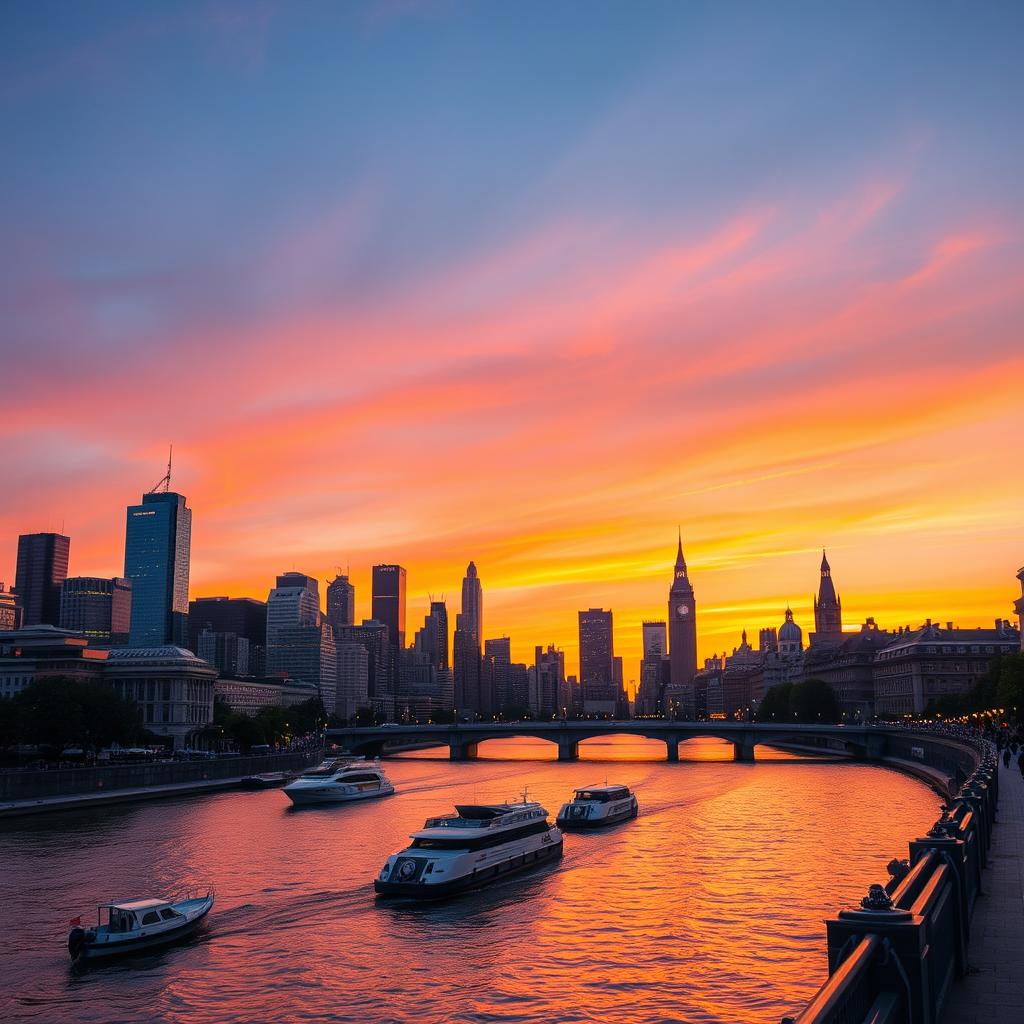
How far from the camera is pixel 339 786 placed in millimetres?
107312

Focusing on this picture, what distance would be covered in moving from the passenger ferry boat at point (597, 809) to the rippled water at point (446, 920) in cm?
162

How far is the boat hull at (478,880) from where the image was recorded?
52219mm

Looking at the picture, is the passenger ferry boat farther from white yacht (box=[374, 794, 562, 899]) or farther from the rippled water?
white yacht (box=[374, 794, 562, 899])

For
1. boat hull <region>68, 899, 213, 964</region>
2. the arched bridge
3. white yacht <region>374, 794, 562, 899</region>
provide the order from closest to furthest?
1. boat hull <region>68, 899, 213, 964</region>
2. white yacht <region>374, 794, 562, 899</region>
3. the arched bridge

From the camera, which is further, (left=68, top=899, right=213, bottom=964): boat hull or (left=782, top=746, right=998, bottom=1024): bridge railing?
(left=68, top=899, right=213, bottom=964): boat hull

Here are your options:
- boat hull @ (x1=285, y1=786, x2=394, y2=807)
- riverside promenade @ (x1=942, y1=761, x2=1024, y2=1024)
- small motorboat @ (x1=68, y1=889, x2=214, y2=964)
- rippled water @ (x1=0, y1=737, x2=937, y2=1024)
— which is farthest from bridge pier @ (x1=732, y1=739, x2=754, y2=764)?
riverside promenade @ (x1=942, y1=761, x2=1024, y2=1024)

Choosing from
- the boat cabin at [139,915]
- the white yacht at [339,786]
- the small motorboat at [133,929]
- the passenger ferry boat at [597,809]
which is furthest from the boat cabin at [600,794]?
the boat cabin at [139,915]

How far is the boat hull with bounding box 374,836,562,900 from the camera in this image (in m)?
52.2

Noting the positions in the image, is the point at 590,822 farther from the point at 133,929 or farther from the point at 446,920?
the point at 133,929

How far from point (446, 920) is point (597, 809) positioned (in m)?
35.3

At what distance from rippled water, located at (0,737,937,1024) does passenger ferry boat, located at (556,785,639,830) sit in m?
1.62

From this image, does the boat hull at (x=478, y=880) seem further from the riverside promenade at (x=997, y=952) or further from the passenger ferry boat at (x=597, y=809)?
the riverside promenade at (x=997, y=952)

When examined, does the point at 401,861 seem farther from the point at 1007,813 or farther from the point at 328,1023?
the point at 1007,813

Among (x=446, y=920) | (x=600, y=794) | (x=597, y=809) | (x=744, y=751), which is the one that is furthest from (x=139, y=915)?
(x=744, y=751)
